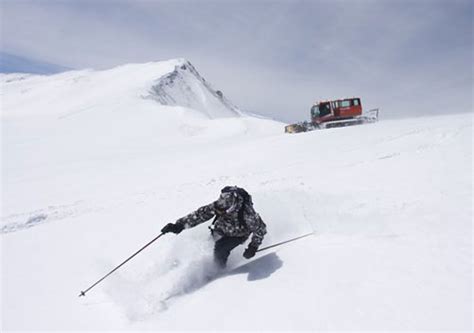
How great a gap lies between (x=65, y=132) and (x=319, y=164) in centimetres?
2391

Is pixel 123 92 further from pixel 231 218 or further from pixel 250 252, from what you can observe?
pixel 250 252

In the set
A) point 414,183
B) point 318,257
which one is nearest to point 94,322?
point 318,257

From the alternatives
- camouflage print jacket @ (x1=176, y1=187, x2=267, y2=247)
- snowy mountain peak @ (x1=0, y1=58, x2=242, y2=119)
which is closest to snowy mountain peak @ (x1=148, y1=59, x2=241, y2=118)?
snowy mountain peak @ (x1=0, y1=58, x2=242, y2=119)

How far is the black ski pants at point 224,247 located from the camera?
495 cm

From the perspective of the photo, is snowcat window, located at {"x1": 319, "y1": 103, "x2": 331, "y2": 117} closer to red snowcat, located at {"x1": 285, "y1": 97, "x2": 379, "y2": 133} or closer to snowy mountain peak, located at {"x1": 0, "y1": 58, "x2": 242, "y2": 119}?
red snowcat, located at {"x1": 285, "y1": 97, "x2": 379, "y2": 133}

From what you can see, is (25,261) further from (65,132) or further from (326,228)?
(65,132)

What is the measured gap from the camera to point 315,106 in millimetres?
25719

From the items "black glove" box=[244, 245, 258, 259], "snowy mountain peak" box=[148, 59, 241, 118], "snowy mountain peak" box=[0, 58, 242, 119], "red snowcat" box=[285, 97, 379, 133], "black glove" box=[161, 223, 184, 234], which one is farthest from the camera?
"snowy mountain peak" box=[148, 59, 241, 118]

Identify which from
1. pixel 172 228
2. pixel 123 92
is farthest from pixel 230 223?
pixel 123 92

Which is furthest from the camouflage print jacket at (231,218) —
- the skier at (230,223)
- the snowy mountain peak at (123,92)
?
the snowy mountain peak at (123,92)

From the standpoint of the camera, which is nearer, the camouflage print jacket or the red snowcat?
the camouflage print jacket

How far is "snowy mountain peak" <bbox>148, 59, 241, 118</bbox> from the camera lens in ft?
232

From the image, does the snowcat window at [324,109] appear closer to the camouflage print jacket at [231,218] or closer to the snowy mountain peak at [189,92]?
the camouflage print jacket at [231,218]

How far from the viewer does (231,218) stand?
15.8ft
